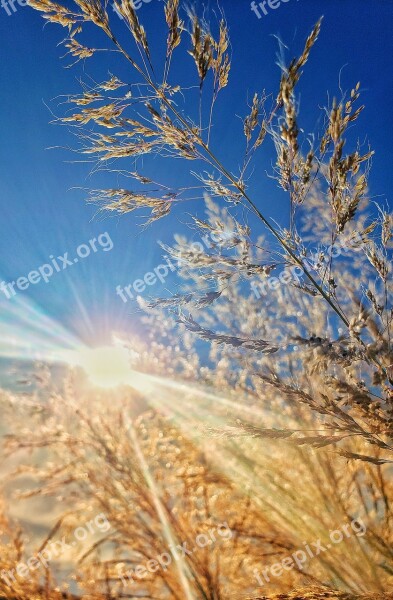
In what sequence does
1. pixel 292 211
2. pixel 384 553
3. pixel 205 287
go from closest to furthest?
pixel 292 211 < pixel 205 287 < pixel 384 553

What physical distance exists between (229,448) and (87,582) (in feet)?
6.72

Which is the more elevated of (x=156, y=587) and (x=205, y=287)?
(x=205, y=287)

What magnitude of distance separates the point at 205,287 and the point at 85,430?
304cm

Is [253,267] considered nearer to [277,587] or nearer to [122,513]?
[122,513]

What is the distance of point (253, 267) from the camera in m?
1.89

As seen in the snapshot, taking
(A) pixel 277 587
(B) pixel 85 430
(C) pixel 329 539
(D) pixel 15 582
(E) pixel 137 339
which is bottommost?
(A) pixel 277 587

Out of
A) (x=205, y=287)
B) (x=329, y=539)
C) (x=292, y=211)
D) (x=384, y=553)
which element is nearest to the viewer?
(x=292, y=211)

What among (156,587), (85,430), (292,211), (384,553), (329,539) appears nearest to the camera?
(292,211)

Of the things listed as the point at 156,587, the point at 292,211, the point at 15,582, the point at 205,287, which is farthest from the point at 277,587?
the point at 292,211

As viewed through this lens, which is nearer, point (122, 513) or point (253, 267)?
point (253, 267)

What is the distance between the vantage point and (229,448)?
4.45 m

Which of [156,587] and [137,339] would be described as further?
[137,339]

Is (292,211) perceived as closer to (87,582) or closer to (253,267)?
(253,267)

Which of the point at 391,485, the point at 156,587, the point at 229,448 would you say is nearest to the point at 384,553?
the point at 391,485
